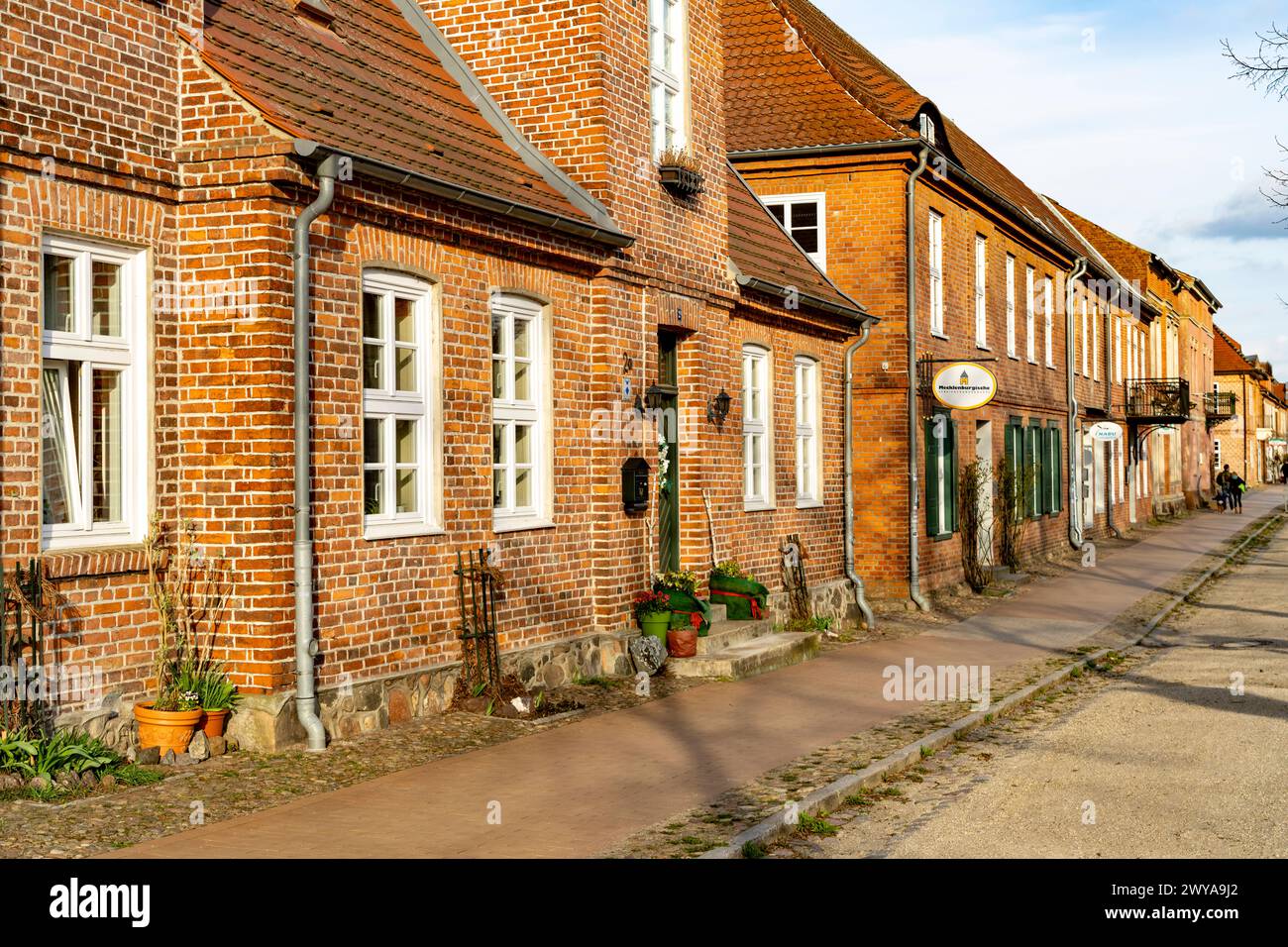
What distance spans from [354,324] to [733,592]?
656cm

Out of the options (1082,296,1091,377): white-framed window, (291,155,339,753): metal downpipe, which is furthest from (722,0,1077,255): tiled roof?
(291,155,339,753): metal downpipe

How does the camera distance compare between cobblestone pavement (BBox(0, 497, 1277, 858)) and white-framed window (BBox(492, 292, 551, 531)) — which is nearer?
cobblestone pavement (BBox(0, 497, 1277, 858))

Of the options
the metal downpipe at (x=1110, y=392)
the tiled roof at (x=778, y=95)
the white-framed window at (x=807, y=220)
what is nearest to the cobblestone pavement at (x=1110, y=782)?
the white-framed window at (x=807, y=220)

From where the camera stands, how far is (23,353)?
807cm

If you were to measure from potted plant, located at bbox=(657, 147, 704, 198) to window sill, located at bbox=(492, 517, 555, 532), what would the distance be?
403cm

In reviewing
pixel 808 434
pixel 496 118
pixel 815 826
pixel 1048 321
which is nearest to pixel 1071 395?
pixel 1048 321

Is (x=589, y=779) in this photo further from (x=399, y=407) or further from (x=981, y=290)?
(x=981, y=290)

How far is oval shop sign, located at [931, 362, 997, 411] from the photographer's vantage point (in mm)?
19722

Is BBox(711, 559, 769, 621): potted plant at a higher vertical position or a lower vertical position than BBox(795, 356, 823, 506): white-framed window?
lower

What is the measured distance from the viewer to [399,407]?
10398 mm

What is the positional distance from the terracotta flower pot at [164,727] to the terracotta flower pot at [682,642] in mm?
5668

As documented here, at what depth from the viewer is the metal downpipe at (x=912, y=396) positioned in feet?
66.6

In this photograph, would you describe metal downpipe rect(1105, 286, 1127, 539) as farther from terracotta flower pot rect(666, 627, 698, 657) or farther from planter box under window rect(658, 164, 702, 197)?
terracotta flower pot rect(666, 627, 698, 657)

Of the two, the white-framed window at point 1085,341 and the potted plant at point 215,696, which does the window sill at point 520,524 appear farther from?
the white-framed window at point 1085,341
